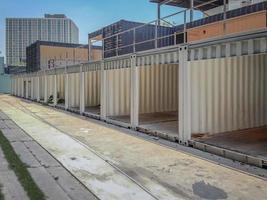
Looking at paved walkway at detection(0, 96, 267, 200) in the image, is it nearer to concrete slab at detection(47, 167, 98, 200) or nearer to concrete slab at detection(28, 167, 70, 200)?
concrete slab at detection(47, 167, 98, 200)

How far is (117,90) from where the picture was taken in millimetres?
15812

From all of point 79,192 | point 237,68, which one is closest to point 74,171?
point 79,192

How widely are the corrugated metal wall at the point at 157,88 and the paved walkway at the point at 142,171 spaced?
4367 mm

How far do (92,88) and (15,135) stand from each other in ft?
29.7

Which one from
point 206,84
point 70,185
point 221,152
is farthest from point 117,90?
point 70,185

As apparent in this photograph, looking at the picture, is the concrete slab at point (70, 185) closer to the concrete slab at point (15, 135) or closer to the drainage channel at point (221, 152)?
the drainage channel at point (221, 152)

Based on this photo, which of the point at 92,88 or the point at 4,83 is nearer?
the point at 92,88

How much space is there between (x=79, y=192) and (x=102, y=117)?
32.5 ft

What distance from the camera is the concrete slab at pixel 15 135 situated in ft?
35.6

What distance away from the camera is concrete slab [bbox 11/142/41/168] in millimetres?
7756

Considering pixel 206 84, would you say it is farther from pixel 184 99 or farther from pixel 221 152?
pixel 221 152

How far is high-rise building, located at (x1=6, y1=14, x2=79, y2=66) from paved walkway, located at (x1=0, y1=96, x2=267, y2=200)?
45.6m

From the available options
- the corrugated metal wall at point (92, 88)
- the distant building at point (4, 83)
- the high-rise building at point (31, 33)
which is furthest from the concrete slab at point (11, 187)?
the high-rise building at point (31, 33)

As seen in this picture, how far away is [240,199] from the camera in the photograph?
5504 millimetres
